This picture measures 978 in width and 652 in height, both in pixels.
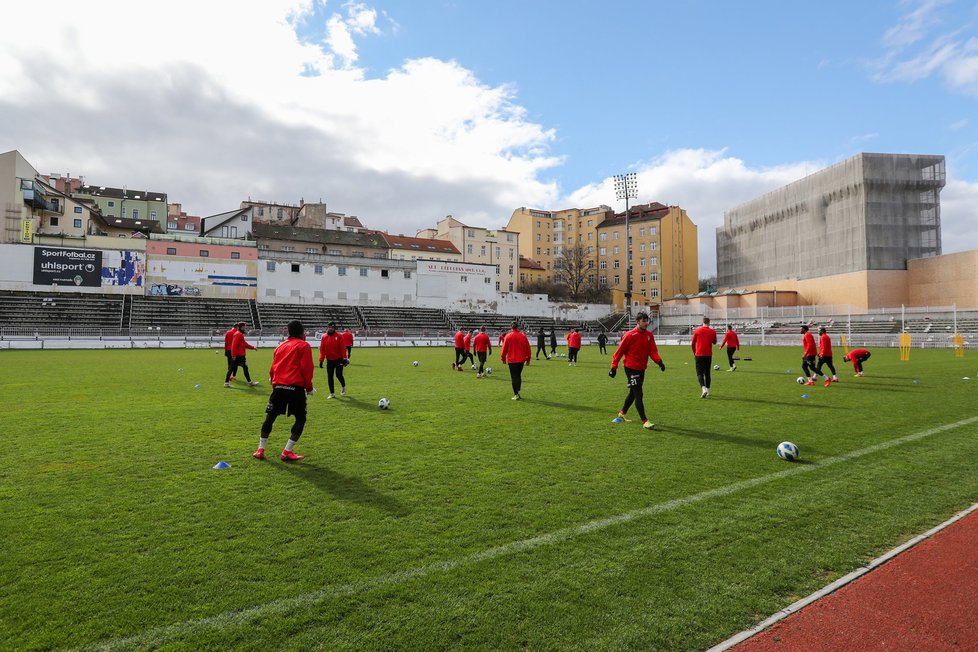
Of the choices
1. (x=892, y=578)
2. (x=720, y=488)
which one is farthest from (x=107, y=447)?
(x=892, y=578)

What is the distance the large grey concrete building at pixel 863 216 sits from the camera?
5769cm

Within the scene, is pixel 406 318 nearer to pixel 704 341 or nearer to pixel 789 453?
pixel 704 341

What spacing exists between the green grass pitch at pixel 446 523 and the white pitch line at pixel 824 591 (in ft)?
0.22

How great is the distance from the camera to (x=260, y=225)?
2852 inches

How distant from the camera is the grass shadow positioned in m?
5.39

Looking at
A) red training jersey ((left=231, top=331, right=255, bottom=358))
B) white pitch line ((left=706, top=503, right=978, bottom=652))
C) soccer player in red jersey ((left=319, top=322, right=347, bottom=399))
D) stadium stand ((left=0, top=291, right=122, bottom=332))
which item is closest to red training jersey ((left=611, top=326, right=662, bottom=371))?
white pitch line ((left=706, top=503, right=978, bottom=652))

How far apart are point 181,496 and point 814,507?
20.3 ft

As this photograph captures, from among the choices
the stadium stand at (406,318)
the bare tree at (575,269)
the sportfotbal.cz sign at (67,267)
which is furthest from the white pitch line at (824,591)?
the bare tree at (575,269)

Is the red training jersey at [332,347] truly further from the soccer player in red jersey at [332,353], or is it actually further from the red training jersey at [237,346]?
the red training jersey at [237,346]

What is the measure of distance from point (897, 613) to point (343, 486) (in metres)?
4.85

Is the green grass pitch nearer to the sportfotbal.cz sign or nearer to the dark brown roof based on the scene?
the sportfotbal.cz sign

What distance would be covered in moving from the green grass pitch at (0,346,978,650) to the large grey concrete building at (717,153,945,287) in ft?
190

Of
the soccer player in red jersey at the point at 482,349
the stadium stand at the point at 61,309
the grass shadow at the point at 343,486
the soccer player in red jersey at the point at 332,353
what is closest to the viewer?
the grass shadow at the point at 343,486

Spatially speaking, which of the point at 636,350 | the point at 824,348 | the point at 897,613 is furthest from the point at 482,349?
the point at 897,613
